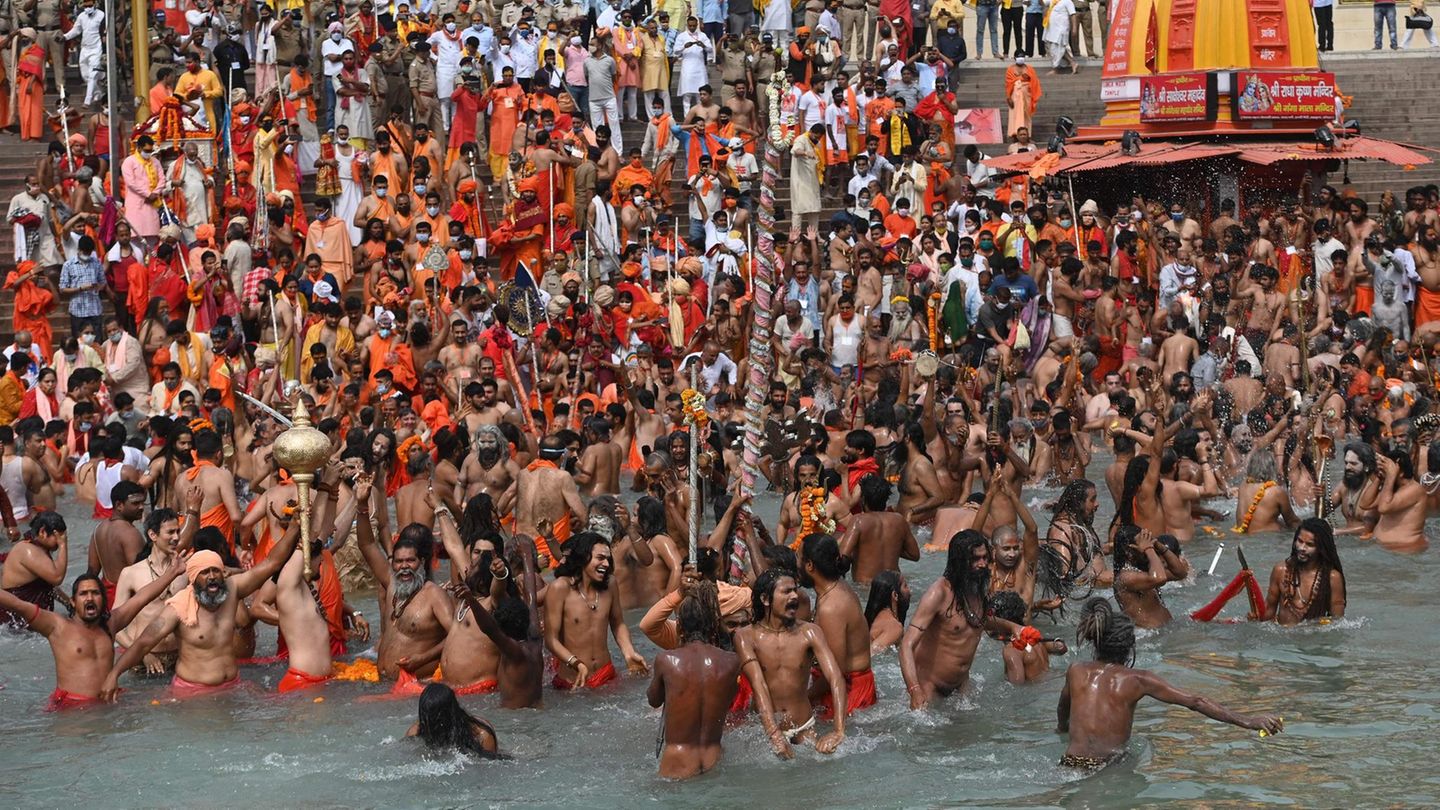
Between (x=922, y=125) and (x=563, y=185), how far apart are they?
4.22 metres

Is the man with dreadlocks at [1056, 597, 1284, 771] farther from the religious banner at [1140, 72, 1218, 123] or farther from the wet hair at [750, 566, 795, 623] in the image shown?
the religious banner at [1140, 72, 1218, 123]

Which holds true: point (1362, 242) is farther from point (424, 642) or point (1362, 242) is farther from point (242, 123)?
point (424, 642)

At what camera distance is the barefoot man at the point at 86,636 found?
10.5 m

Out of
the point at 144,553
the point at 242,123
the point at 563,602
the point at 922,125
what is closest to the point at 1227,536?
the point at 563,602

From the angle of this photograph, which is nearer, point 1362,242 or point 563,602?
point 563,602

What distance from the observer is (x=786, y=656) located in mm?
9289

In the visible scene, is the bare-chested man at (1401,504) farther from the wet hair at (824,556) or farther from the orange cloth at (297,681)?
the orange cloth at (297,681)

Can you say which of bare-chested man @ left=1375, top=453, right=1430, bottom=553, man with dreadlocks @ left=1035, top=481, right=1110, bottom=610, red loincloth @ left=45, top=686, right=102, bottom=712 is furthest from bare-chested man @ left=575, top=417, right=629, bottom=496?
bare-chested man @ left=1375, top=453, right=1430, bottom=553

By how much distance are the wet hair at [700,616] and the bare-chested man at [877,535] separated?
9.01 feet

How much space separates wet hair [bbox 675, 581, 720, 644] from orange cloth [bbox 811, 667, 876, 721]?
3.00 ft

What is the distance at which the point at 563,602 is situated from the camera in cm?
1051

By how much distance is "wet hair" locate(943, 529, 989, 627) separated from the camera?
32.6 feet

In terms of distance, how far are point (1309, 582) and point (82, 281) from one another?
1123 centimetres

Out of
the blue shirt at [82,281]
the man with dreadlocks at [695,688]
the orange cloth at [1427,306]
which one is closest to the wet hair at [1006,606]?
the man with dreadlocks at [695,688]
